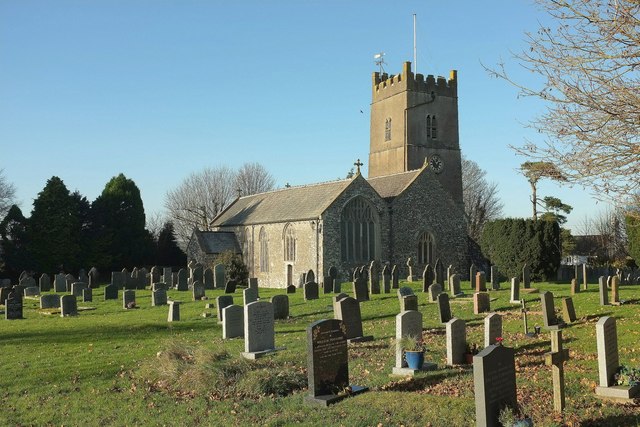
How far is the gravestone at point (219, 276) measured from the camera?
29.5 metres

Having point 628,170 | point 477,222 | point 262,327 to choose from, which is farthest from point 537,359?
point 477,222

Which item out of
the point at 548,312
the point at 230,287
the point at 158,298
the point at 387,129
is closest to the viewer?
the point at 548,312

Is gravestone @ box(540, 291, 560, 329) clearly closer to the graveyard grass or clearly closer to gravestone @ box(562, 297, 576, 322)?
the graveyard grass

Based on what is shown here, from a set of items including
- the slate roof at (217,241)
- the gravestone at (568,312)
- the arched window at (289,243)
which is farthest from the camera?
the slate roof at (217,241)

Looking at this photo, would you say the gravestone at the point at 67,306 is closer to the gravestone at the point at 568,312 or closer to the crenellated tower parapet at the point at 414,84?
the gravestone at the point at 568,312

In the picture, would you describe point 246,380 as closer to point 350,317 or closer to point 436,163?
point 350,317

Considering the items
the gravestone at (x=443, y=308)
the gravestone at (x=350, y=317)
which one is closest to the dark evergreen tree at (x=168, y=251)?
the gravestone at (x=443, y=308)

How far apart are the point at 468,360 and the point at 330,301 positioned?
1098cm

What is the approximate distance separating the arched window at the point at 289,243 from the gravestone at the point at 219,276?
19.0 ft

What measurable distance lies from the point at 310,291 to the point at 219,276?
8.84m

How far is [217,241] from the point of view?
39344 mm

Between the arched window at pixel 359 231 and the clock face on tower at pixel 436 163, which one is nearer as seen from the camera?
the arched window at pixel 359 231

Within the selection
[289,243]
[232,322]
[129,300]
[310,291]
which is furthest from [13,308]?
[289,243]

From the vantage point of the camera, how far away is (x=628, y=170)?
8.82 metres
